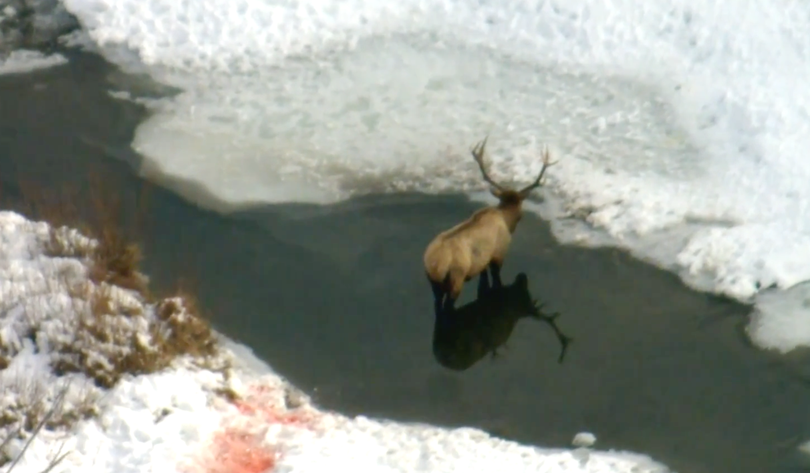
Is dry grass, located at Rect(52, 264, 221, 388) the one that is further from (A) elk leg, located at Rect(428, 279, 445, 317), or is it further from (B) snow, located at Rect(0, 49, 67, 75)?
(B) snow, located at Rect(0, 49, 67, 75)

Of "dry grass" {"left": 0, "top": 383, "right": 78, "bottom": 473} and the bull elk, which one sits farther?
the bull elk

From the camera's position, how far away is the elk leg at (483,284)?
1016 centimetres

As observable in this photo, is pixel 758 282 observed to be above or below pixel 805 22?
below

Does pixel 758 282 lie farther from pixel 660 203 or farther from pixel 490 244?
pixel 490 244

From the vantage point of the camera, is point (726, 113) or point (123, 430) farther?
point (726, 113)

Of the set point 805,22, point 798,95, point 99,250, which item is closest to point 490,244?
point 99,250

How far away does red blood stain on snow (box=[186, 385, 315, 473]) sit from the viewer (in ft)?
25.2

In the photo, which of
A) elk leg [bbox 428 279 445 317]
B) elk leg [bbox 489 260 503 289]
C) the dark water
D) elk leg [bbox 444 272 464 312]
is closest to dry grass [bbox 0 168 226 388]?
the dark water

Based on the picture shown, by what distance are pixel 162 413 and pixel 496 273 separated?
143 inches

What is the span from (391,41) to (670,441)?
25.5 feet

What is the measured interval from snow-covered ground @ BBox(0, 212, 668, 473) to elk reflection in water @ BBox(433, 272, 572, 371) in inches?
44.7

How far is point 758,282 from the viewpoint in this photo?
10.2 m

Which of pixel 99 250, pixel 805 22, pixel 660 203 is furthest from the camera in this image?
pixel 805 22

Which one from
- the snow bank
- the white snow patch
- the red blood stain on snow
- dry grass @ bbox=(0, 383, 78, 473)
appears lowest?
the red blood stain on snow
